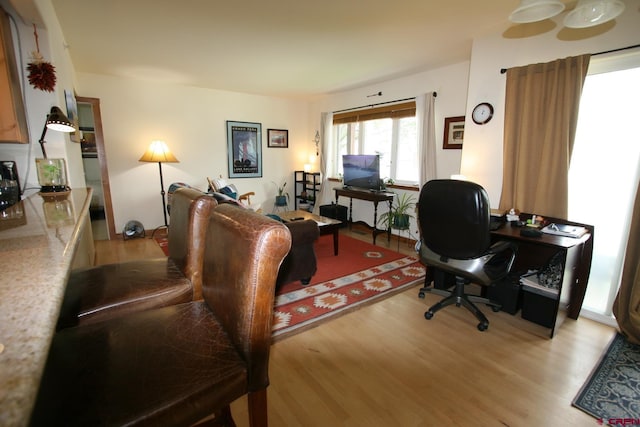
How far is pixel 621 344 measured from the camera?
205 centimetres

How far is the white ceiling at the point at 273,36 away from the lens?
7.31 ft

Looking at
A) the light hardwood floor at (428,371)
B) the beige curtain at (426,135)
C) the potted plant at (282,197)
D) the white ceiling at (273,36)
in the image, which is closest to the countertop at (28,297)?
the light hardwood floor at (428,371)

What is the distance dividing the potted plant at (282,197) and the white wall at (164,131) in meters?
0.31

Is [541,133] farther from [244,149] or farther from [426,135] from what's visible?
[244,149]

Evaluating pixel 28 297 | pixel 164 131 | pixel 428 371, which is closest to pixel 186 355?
pixel 28 297

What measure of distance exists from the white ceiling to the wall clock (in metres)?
0.63

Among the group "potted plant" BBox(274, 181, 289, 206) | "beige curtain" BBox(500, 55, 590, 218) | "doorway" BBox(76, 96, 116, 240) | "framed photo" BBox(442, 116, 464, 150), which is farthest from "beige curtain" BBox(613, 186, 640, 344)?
"doorway" BBox(76, 96, 116, 240)

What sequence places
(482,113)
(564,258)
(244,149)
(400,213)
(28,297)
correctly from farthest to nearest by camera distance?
(244,149) < (400,213) < (482,113) < (564,258) < (28,297)

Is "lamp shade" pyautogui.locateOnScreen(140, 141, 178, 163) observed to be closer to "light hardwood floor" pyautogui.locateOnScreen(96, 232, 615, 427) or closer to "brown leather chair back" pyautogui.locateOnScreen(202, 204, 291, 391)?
"light hardwood floor" pyautogui.locateOnScreen(96, 232, 615, 427)

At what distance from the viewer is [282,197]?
226 inches

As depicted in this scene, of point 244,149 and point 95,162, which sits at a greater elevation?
point 244,149

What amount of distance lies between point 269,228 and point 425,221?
5.47 feet

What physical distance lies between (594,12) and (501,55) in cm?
114

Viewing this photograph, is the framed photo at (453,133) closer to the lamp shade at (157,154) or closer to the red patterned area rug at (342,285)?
the red patterned area rug at (342,285)
